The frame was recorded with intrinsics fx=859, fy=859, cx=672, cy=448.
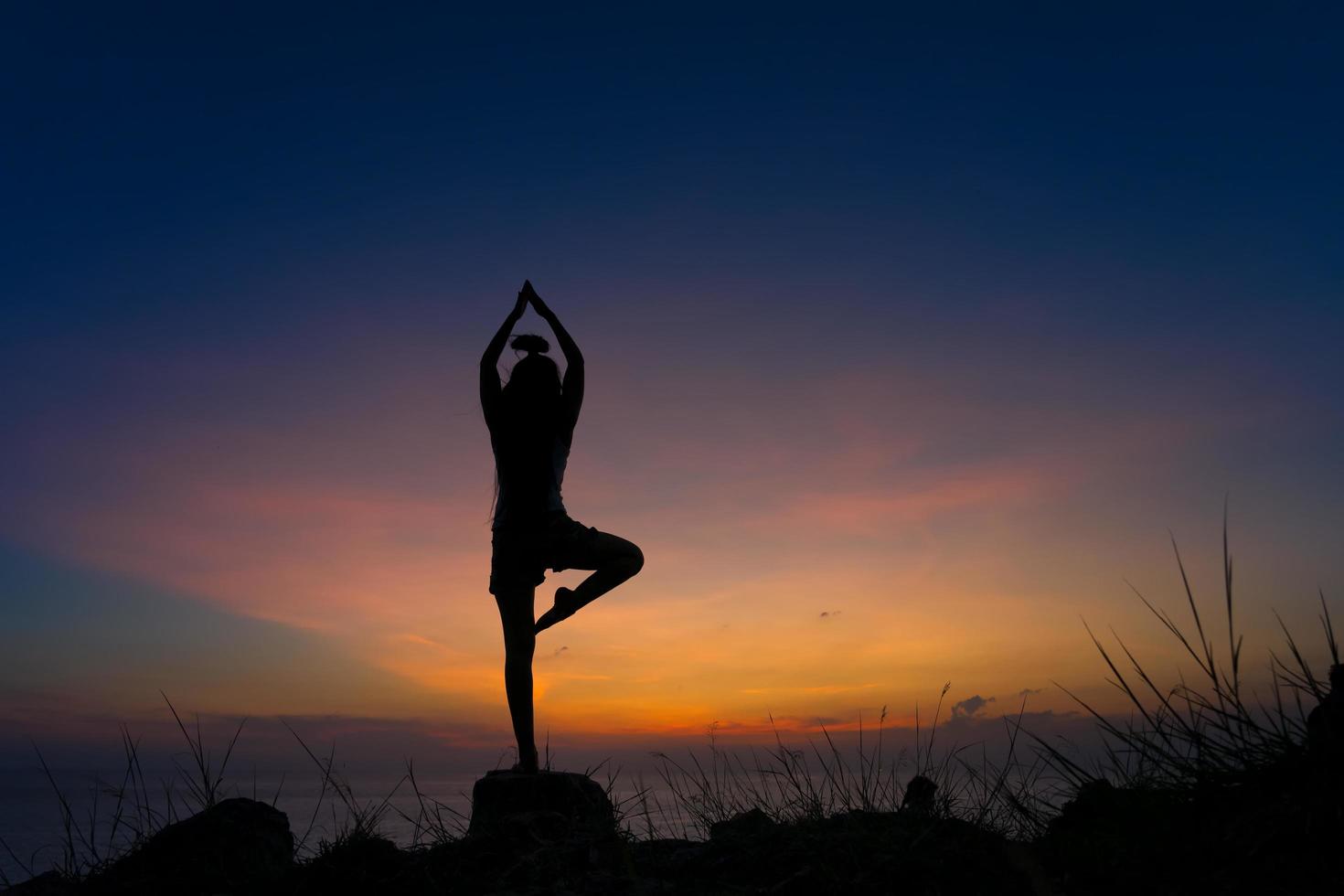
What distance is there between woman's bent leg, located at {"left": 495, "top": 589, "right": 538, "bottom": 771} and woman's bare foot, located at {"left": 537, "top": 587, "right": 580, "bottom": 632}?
10 centimetres

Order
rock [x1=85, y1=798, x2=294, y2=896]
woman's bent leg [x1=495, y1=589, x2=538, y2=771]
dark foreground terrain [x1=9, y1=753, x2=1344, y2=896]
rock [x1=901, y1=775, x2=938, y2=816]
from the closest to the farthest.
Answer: dark foreground terrain [x1=9, y1=753, x2=1344, y2=896]
rock [x1=901, y1=775, x2=938, y2=816]
rock [x1=85, y1=798, x2=294, y2=896]
woman's bent leg [x1=495, y1=589, x2=538, y2=771]

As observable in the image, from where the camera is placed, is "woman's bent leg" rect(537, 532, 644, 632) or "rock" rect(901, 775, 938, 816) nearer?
"rock" rect(901, 775, 938, 816)

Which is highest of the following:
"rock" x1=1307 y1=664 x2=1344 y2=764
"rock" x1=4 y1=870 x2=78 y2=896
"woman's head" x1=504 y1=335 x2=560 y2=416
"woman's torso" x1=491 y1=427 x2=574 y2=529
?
"woman's head" x1=504 y1=335 x2=560 y2=416

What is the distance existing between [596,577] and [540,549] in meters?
0.50

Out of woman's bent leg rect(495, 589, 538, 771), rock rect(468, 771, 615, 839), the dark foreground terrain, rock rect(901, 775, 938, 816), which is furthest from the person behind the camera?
woman's bent leg rect(495, 589, 538, 771)

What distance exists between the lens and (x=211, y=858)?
5.41 meters

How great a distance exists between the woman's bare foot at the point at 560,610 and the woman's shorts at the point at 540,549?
20 cm

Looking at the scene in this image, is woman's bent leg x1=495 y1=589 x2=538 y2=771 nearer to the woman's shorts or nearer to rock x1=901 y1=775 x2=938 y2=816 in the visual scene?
the woman's shorts

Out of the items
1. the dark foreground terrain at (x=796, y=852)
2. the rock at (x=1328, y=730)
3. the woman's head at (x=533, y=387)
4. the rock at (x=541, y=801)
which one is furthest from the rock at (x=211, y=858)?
the rock at (x=1328, y=730)

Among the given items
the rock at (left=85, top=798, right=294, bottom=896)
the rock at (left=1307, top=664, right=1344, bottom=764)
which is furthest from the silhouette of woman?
the rock at (left=1307, top=664, right=1344, bottom=764)

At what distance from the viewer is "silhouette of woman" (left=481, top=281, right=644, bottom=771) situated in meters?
6.38

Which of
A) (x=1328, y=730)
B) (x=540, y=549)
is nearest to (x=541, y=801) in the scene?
(x=540, y=549)

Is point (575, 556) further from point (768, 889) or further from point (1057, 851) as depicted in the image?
point (1057, 851)

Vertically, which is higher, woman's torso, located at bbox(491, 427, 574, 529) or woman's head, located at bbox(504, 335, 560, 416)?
woman's head, located at bbox(504, 335, 560, 416)
